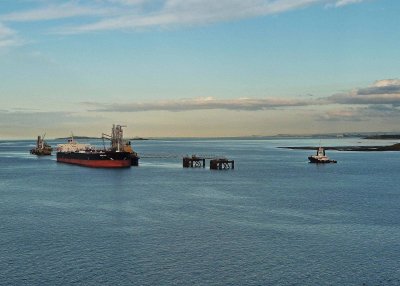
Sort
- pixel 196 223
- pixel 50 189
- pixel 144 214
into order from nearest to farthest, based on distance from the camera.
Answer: pixel 196 223
pixel 144 214
pixel 50 189

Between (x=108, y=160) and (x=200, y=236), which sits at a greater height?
(x=108, y=160)

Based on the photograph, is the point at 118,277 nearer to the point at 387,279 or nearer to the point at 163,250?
the point at 163,250

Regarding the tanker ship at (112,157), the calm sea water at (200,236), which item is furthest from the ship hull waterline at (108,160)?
the calm sea water at (200,236)

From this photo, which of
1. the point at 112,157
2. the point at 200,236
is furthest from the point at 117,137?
the point at 200,236

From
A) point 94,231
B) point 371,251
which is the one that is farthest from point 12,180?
point 371,251

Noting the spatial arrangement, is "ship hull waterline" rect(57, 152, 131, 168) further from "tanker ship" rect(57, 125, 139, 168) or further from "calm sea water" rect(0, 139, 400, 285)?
"calm sea water" rect(0, 139, 400, 285)

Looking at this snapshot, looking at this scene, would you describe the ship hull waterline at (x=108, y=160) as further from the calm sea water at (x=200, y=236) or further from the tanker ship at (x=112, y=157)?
the calm sea water at (x=200, y=236)

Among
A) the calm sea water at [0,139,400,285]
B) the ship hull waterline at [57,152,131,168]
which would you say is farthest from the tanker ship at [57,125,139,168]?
the calm sea water at [0,139,400,285]

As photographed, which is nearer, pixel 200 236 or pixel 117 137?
pixel 200 236

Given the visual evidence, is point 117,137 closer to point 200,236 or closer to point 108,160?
point 108,160
